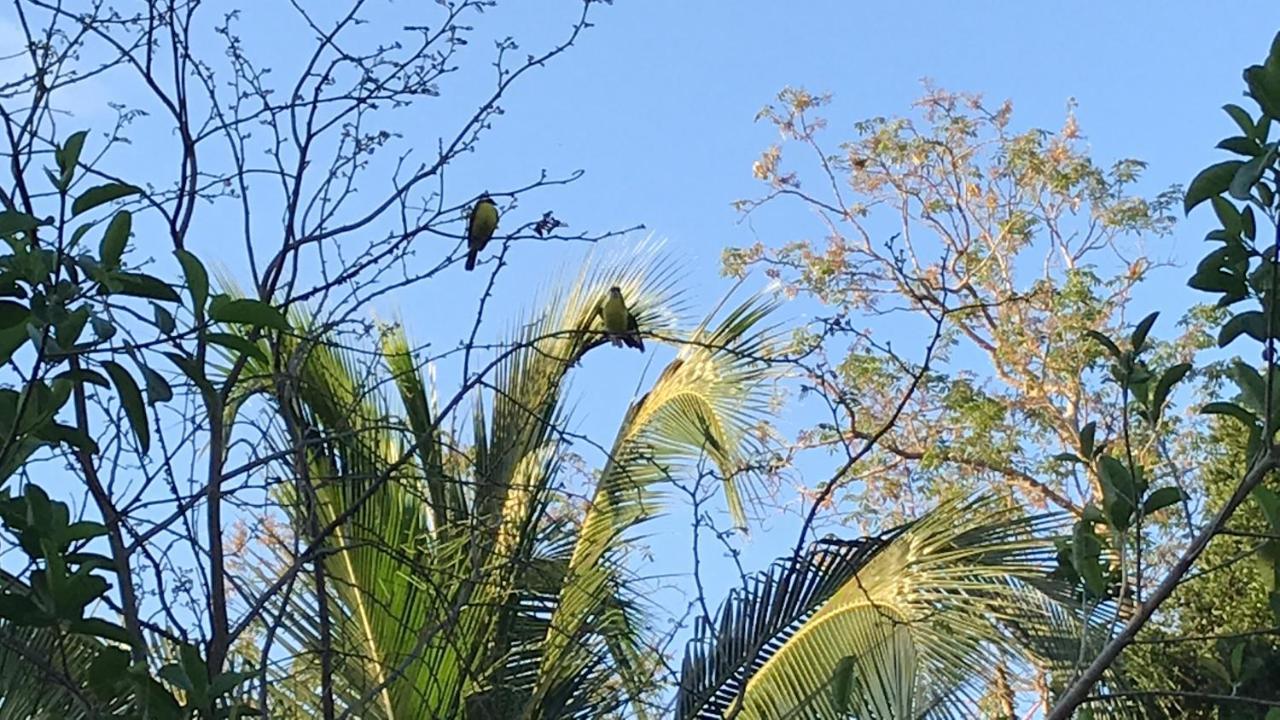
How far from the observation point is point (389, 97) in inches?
102

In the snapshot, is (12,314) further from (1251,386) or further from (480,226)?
(480,226)

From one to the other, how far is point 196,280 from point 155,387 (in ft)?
0.37

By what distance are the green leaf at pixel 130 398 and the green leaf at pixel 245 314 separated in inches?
5.3

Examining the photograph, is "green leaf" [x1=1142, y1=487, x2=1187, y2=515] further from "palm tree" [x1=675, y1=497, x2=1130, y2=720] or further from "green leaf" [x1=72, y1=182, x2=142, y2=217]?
"palm tree" [x1=675, y1=497, x2=1130, y2=720]

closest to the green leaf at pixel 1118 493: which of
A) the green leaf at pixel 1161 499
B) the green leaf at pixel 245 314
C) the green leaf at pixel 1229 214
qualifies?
the green leaf at pixel 1161 499

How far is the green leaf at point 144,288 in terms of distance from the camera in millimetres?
1478

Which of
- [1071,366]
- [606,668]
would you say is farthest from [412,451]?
[1071,366]

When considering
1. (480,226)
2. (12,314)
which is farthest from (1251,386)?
(480,226)

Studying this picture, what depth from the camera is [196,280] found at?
1524 mm

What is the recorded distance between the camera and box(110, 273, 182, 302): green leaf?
1.48 metres

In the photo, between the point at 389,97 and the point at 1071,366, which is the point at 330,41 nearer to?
the point at 389,97

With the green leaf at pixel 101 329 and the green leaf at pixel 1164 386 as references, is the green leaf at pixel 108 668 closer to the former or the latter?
the green leaf at pixel 101 329

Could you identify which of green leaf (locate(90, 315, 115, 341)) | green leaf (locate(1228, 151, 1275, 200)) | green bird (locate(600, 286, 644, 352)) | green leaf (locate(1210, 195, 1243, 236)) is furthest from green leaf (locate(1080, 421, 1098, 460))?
green bird (locate(600, 286, 644, 352))

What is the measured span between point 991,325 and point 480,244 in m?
8.71
